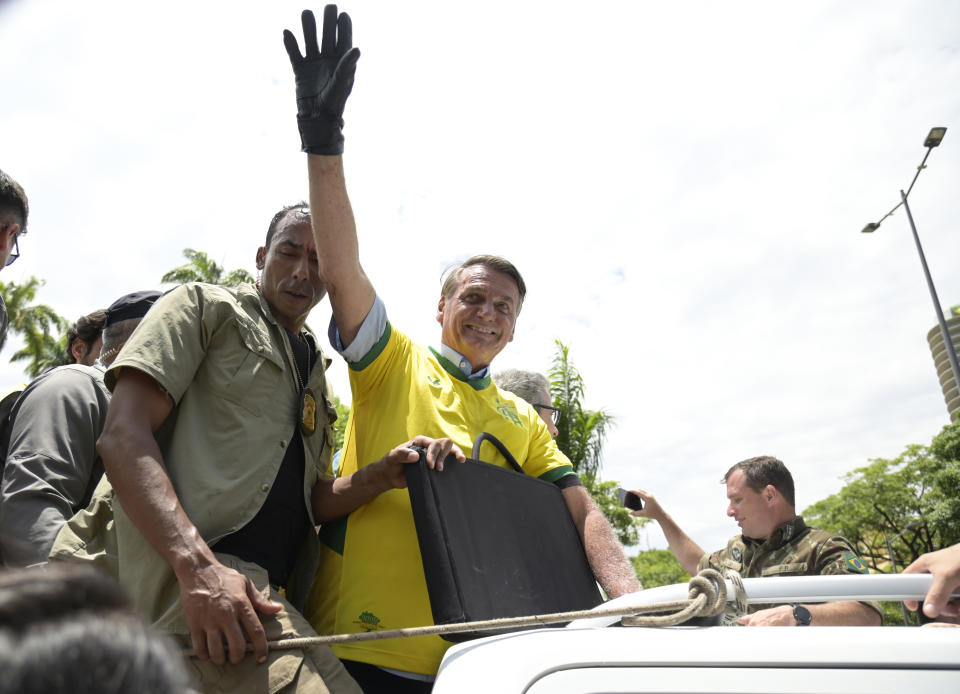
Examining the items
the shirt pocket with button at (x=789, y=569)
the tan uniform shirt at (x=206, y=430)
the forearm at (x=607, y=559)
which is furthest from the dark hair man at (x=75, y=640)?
the shirt pocket with button at (x=789, y=569)

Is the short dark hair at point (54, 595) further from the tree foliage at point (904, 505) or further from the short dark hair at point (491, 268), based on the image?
the tree foliage at point (904, 505)

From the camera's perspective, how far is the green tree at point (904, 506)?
21000 millimetres

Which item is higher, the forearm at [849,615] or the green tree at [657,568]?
the forearm at [849,615]

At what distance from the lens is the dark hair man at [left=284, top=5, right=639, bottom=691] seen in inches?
72.3

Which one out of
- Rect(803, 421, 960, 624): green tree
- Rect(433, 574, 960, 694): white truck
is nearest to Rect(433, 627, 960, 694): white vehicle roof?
Rect(433, 574, 960, 694): white truck

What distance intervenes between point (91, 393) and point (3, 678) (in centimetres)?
217

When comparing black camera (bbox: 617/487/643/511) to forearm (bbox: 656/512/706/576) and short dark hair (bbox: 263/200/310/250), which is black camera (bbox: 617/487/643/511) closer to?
forearm (bbox: 656/512/706/576)

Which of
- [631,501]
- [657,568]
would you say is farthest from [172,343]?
[657,568]

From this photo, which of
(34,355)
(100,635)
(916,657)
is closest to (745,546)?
(916,657)

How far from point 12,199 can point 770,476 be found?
13.2 feet

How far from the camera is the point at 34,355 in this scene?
23016 millimetres

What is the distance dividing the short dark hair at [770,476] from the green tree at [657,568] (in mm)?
25443

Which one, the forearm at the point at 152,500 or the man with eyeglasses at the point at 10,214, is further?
the man with eyeglasses at the point at 10,214

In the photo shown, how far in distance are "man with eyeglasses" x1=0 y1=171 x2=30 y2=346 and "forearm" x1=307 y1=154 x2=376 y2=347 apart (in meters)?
1.18
